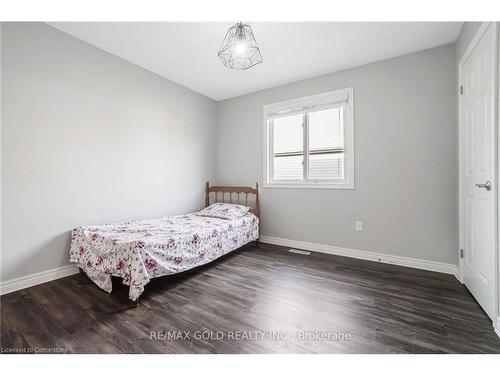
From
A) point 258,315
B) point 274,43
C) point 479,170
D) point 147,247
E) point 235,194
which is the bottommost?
point 258,315

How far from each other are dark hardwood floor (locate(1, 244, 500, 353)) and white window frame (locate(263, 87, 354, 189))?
1.21m

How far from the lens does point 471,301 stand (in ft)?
5.84

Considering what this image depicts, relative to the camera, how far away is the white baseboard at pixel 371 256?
237cm

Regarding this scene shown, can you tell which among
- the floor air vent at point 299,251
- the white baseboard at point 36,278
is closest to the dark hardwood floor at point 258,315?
the white baseboard at point 36,278

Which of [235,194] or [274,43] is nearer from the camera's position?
[274,43]

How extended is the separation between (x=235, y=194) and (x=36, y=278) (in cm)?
258

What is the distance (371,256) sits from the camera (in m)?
2.74

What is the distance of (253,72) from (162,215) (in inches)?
93.9

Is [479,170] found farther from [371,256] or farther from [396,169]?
[371,256]

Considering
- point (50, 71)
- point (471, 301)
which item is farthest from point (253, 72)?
point (471, 301)

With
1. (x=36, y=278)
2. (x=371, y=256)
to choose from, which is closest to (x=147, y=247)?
(x=36, y=278)

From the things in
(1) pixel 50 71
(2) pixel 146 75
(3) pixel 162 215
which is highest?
(2) pixel 146 75

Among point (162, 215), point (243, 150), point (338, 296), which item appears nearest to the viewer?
point (338, 296)

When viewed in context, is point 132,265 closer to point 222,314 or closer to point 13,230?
point 222,314
